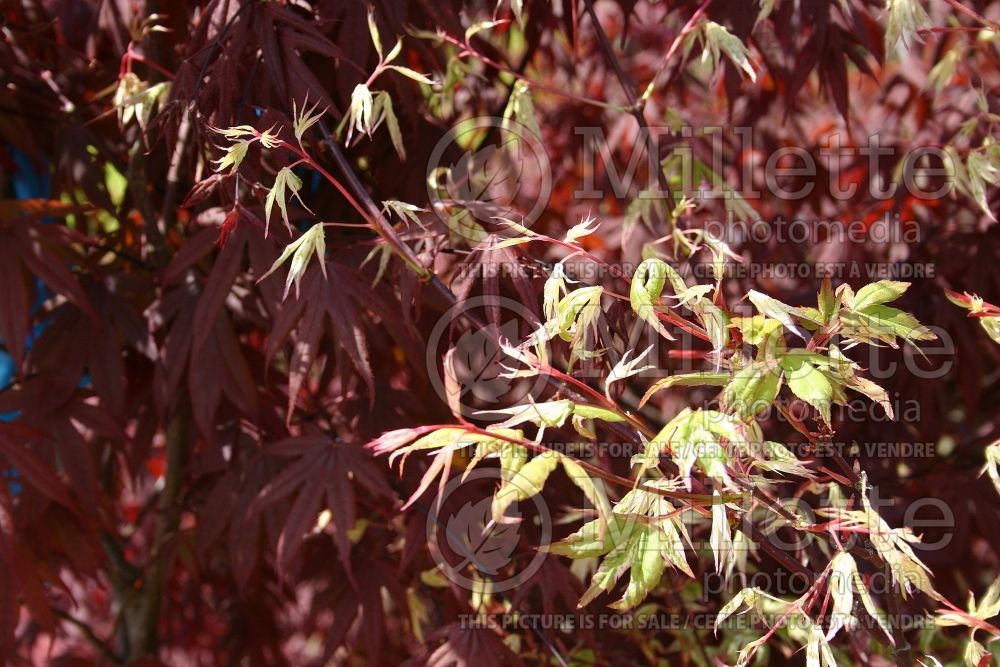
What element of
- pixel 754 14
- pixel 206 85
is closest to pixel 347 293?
pixel 206 85

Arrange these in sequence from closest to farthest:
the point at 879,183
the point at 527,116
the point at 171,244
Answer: the point at 527,116
the point at 171,244
the point at 879,183

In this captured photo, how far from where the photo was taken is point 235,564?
1.30 meters

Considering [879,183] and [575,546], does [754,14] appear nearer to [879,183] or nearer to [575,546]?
[879,183]

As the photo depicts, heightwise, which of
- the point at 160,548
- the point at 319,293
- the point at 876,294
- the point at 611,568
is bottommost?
the point at 160,548

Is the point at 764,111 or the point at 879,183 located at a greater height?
the point at 764,111

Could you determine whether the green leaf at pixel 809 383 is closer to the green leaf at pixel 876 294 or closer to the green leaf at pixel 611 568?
the green leaf at pixel 876 294

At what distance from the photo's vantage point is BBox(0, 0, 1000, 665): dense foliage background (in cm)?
114

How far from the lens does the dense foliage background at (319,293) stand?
45.0 inches

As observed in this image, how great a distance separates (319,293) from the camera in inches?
44.1

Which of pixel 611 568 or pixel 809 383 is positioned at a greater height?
pixel 809 383

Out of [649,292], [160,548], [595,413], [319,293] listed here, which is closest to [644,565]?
[595,413]

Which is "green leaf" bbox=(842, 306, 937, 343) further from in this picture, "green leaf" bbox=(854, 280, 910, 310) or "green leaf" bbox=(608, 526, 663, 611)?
"green leaf" bbox=(608, 526, 663, 611)

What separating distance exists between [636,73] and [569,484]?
1.31 metres

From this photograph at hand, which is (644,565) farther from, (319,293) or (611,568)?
(319,293)
